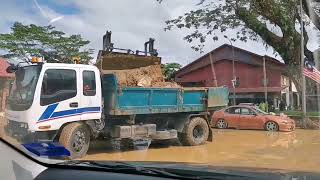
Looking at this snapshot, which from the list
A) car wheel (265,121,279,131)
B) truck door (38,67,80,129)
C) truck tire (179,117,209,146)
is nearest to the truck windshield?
truck door (38,67,80,129)

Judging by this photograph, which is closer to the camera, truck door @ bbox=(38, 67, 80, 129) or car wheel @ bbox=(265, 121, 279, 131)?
truck door @ bbox=(38, 67, 80, 129)

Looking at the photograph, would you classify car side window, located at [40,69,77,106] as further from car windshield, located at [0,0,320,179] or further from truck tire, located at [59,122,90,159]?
truck tire, located at [59,122,90,159]

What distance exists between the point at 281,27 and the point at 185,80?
19.1 inches

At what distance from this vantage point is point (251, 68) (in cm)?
220

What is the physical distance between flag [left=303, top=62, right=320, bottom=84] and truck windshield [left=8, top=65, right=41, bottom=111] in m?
1.06

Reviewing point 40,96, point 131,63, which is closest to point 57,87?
point 40,96

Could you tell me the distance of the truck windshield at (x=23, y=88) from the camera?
208cm

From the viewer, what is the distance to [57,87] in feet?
8.95

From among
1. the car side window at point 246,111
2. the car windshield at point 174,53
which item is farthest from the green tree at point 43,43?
the car side window at point 246,111

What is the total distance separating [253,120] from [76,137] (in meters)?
1.10

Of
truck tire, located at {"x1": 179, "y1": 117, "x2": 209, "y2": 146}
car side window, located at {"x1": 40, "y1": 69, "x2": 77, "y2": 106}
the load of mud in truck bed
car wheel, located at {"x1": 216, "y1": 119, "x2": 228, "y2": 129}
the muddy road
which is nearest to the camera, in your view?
the load of mud in truck bed

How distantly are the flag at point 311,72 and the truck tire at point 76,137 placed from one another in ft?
3.77

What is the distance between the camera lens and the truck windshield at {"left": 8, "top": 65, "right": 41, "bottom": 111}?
2.08 meters

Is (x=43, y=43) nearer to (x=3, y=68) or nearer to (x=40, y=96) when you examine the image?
(x=3, y=68)
